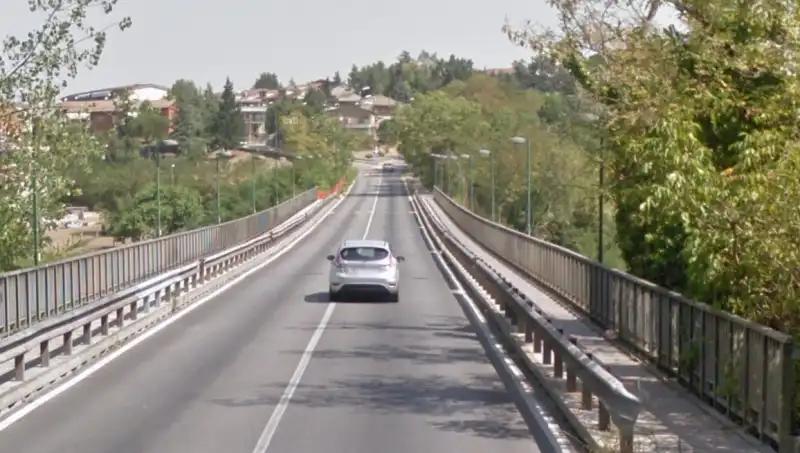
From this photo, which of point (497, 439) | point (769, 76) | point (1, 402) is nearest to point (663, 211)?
point (769, 76)

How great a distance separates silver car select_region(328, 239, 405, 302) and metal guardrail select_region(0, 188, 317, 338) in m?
5.19

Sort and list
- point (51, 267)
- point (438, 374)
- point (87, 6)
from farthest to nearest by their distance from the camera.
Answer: point (87, 6) < point (51, 267) < point (438, 374)

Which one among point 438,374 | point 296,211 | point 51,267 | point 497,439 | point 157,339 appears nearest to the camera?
point 497,439

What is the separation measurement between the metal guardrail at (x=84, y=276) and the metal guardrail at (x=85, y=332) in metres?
0.52

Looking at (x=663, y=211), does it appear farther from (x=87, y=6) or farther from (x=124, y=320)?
(x=87, y=6)

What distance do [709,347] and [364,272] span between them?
62.5 feet

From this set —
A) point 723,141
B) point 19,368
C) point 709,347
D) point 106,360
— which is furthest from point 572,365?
point 106,360

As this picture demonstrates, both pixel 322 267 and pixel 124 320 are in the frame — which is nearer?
pixel 124 320

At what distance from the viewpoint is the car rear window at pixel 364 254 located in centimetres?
3328

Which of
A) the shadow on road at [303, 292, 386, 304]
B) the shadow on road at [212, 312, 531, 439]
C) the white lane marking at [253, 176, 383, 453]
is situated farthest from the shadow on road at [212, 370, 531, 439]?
the shadow on road at [303, 292, 386, 304]

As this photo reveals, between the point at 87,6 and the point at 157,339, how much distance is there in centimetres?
874

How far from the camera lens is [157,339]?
78.7ft

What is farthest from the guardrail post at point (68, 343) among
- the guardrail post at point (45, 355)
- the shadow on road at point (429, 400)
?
the shadow on road at point (429, 400)

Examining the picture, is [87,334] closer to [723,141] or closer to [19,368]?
[19,368]
